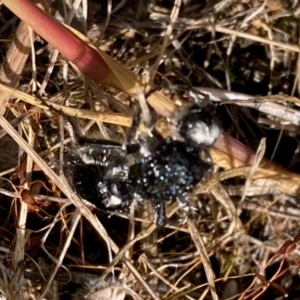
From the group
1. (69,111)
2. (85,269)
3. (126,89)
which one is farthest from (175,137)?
(85,269)

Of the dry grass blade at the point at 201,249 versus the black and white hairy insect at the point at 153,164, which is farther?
the dry grass blade at the point at 201,249

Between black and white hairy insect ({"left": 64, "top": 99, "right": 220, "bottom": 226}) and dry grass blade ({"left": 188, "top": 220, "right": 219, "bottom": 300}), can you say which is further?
dry grass blade ({"left": 188, "top": 220, "right": 219, "bottom": 300})

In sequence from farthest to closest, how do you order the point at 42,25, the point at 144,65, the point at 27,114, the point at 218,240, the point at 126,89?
the point at 218,240, the point at 144,65, the point at 27,114, the point at 126,89, the point at 42,25

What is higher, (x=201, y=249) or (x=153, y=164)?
(x=153, y=164)

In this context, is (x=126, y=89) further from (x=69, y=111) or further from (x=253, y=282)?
(x=253, y=282)

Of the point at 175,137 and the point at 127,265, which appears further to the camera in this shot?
the point at 127,265

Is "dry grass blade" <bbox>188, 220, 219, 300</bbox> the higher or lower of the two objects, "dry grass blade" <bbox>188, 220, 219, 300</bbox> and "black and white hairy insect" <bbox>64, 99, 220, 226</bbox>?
the lower

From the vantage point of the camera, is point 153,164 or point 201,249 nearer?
point 153,164

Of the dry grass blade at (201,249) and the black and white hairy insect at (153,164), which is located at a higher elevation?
the black and white hairy insect at (153,164)
